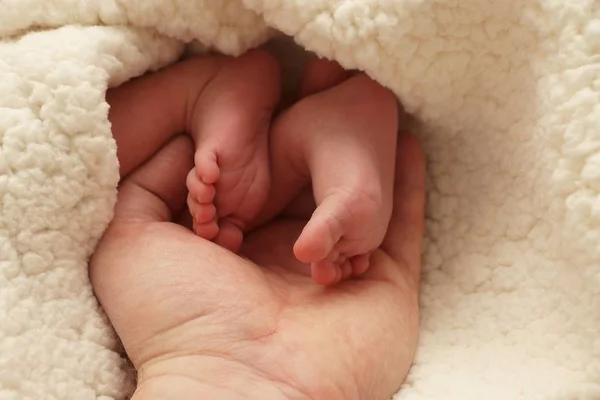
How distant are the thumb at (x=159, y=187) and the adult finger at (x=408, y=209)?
0.76 ft

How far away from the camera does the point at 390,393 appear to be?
2.14 feet

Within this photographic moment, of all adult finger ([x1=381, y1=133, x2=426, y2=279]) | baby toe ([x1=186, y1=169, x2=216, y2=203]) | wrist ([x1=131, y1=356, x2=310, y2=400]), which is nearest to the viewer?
wrist ([x1=131, y1=356, x2=310, y2=400])

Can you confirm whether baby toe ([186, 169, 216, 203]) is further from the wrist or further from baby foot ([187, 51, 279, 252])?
the wrist

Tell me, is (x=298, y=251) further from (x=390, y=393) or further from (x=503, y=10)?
(x=503, y=10)

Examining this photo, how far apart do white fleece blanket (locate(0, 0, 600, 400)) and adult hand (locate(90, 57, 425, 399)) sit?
0.13 feet

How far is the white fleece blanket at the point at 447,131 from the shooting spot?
0.62 metres

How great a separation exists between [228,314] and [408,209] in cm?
27

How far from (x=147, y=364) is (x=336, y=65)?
376 millimetres

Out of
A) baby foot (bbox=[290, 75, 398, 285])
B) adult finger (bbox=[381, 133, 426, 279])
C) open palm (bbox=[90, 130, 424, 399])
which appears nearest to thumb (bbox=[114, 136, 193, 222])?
open palm (bbox=[90, 130, 424, 399])

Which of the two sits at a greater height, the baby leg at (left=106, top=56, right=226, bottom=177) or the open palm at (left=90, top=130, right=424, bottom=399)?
the baby leg at (left=106, top=56, right=226, bottom=177)

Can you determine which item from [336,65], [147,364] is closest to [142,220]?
[147,364]

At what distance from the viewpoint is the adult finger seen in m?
0.77

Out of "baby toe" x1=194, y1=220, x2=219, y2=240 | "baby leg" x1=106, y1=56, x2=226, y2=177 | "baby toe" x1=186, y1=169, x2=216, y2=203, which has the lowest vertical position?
"baby toe" x1=194, y1=220, x2=219, y2=240

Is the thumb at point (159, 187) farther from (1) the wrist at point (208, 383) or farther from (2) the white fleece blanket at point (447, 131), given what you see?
(1) the wrist at point (208, 383)
